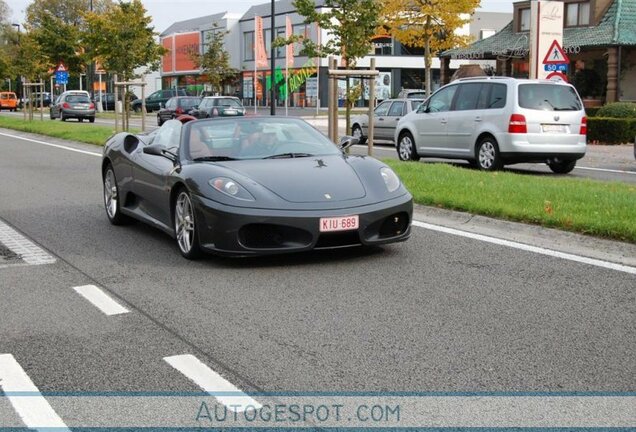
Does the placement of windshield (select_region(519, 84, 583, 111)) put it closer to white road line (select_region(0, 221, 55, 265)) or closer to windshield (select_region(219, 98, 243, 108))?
white road line (select_region(0, 221, 55, 265))

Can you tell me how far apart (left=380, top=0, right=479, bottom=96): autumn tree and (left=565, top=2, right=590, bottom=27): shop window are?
13.4 ft

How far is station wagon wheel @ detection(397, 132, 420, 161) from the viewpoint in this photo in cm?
1862

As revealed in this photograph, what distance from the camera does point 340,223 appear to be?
23.9 ft

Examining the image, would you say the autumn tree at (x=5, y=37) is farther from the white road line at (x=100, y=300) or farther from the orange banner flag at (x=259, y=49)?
the white road line at (x=100, y=300)

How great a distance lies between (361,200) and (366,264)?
1.71 ft

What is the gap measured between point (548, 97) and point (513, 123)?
87 centimetres

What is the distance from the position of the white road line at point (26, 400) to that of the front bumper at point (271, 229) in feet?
8.24

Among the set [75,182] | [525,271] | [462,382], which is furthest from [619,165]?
[462,382]

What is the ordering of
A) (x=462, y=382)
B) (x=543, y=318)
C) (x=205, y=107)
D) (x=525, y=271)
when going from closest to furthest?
(x=462, y=382) < (x=543, y=318) < (x=525, y=271) < (x=205, y=107)

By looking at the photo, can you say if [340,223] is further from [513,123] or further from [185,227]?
[513,123]

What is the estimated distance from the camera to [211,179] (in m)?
7.55

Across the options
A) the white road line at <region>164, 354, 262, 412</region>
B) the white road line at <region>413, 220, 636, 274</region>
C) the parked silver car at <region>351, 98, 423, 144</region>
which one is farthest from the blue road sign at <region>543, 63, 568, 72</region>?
the white road line at <region>164, 354, 262, 412</region>

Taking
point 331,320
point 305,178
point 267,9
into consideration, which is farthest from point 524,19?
point 331,320

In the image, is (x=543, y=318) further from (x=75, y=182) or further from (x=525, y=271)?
(x=75, y=182)
